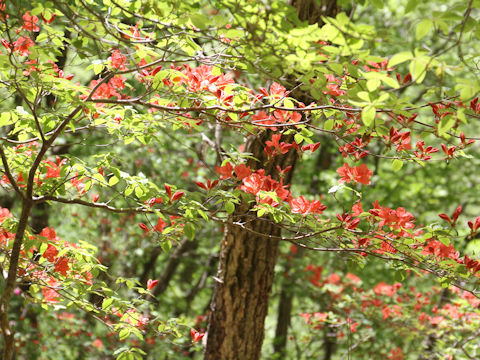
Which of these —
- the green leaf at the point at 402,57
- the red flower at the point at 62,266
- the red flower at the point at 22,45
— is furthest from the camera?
the red flower at the point at 62,266

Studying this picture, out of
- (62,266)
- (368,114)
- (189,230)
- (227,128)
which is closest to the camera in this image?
(368,114)

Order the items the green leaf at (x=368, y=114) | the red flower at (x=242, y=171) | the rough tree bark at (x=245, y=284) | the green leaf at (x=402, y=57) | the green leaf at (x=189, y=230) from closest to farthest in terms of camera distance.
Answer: the green leaf at (x=402, y=57), the green leaf at (x=368, y=114), the green leaf at (x=189, y=230), the red flower at (x=242, y=171), the rough tree bark at (x=245, y=284)

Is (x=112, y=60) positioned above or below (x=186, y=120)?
above

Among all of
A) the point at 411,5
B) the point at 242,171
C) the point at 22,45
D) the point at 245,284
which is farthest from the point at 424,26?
the point at 245,284

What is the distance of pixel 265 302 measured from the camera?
10.3 feet

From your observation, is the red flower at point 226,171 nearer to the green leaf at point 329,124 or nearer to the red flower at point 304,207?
the red flower at point 304,207

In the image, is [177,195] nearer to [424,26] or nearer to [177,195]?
[177,195]

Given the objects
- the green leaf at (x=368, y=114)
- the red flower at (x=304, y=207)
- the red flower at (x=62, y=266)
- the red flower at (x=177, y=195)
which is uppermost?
the green leaf at (x=368, y=114)

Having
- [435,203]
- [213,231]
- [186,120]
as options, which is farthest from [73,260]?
[435,203]

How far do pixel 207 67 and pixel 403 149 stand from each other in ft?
2.87

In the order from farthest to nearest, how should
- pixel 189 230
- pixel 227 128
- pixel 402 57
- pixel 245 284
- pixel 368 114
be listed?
pixel 245 284
pixel 227 128
pixel 189 230
pixel 368 114
pixel 402 57

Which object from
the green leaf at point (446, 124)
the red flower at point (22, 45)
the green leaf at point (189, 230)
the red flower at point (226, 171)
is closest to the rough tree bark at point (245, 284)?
the red flower at point (226, 171)

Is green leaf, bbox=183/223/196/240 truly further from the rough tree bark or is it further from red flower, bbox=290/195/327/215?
the rough tree bark

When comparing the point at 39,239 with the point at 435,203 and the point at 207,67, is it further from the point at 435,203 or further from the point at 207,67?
the point at 435,203
